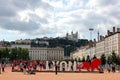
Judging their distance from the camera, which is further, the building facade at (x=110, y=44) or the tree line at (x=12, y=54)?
the tree line at (x=12, y=54)

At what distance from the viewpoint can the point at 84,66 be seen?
218 feet

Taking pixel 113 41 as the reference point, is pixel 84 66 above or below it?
below

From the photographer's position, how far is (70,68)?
227ft

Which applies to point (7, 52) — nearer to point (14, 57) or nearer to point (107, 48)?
point (14, 57)

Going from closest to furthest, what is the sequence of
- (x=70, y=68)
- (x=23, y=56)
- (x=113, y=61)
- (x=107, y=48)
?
(x=70, y=68) → (x=113, y=61) → (x=107, y=48) → (x=23, y=56)

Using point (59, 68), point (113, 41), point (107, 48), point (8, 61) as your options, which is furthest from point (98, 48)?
point (59, 68)

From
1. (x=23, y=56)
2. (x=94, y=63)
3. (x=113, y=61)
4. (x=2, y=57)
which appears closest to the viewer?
(x=94, y=63)

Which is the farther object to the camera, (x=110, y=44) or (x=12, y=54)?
(x=12, y=54)

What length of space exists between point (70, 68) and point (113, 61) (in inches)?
1925

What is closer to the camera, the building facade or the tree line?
the building facade

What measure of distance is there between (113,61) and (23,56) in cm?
8812

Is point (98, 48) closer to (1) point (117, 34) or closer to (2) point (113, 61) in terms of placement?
(1) point (117, 34)

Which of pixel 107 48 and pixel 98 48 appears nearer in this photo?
pixel 107 48

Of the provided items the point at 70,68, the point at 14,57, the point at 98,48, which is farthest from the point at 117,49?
the point at 70,68
